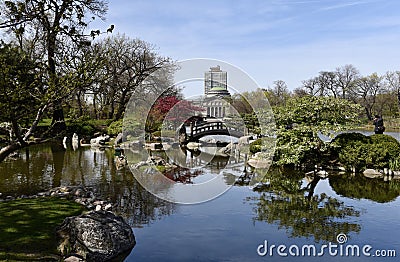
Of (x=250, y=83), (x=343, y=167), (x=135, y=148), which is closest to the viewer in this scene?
(x=250, y=83)

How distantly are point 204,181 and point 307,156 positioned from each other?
384 cm

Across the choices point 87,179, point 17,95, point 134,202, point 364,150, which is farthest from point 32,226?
point 364,150

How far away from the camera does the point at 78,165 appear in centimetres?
1272

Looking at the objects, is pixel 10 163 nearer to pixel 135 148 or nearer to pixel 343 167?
pixel 135 148

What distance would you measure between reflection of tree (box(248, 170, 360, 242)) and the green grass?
3649 mm

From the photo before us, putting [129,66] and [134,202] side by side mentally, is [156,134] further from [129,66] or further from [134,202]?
[134,202]

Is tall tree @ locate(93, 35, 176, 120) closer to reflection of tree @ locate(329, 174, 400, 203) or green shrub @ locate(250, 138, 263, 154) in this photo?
green shrub @ locate(250, 138, 263, 154)

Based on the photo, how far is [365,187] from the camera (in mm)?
9977

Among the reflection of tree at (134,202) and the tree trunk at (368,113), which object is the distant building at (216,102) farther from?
the tree trunk at (368,113)

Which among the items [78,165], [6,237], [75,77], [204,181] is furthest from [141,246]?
[78,165]

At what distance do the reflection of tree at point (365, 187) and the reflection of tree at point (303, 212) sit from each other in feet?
2.39

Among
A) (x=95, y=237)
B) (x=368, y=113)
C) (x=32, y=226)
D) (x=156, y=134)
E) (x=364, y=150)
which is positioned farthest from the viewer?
(x=368, y=113)
